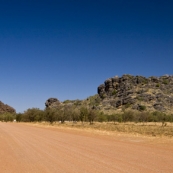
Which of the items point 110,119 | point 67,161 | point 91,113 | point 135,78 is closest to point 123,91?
point 135,78

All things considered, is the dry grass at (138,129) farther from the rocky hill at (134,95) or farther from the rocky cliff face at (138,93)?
the rocky cliff face at (138,93)

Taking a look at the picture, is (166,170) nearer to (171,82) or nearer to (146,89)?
(146,89)

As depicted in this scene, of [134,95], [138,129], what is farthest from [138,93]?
[138,129]

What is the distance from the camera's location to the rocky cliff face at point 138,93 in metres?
128

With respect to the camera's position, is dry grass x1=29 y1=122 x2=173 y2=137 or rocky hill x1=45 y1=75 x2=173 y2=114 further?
rocky hill x1=45 y1=75 x2=173 y2=114

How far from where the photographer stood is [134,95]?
14000 cm

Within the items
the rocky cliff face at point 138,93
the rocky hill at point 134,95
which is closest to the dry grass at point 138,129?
the rocky hill at point 134,95

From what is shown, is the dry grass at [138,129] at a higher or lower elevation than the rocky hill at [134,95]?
lower

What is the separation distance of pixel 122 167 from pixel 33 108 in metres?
112

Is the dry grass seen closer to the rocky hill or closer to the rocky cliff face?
the rocky hill

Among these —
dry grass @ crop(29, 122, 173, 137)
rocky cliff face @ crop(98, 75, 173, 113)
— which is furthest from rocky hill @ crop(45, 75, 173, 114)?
dry grass @ crop(29, 122, 173, 137)

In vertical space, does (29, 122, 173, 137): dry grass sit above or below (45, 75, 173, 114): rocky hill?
below

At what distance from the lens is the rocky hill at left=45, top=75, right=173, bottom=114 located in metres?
128

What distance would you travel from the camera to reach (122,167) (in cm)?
1038
